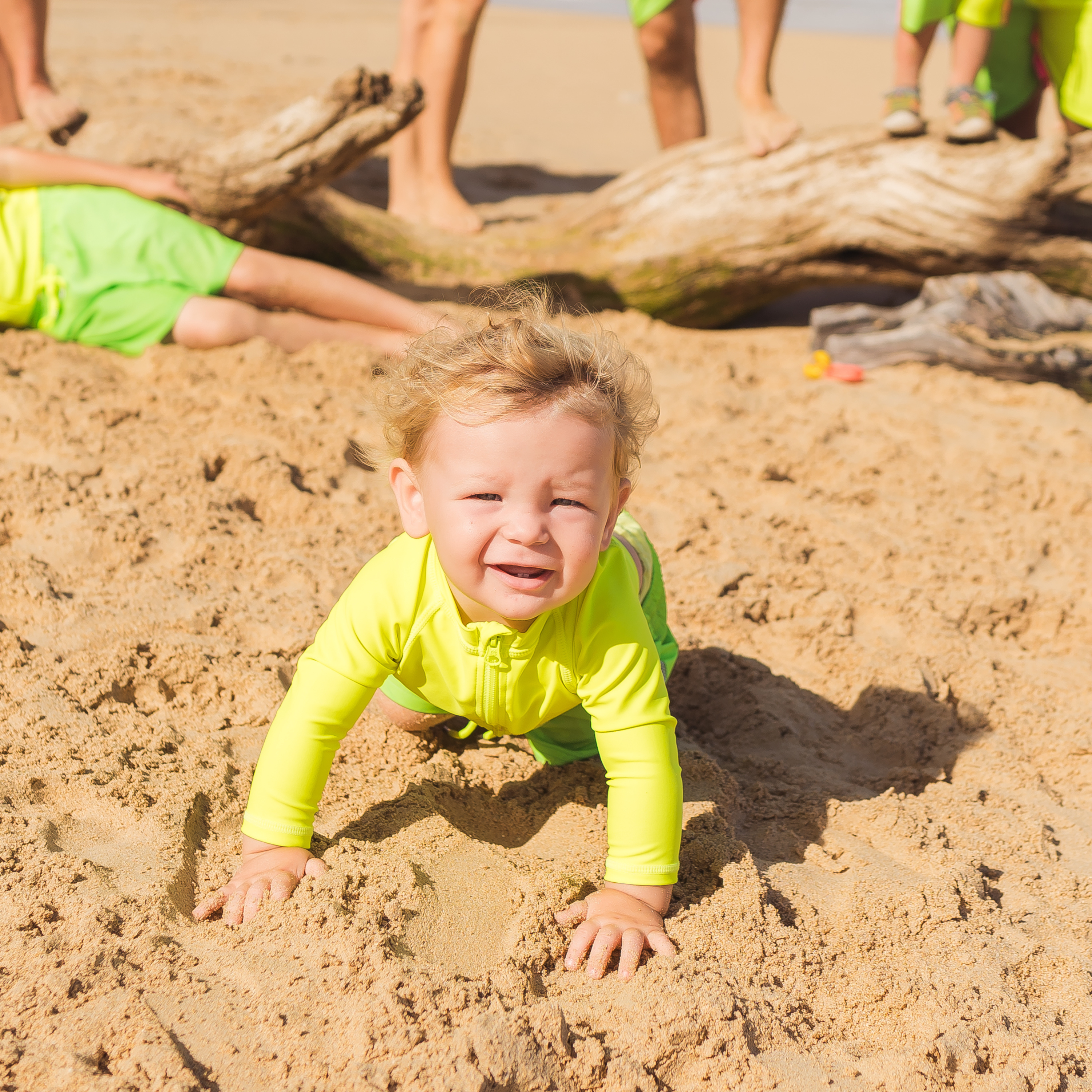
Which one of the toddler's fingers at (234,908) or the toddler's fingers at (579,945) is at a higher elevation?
the toddler's fingers at (234,908)

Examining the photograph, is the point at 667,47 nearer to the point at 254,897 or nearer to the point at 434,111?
the point at 434,111

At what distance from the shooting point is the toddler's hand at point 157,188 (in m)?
3.97

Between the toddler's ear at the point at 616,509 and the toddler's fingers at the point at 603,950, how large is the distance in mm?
580

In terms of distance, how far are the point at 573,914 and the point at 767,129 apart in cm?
379

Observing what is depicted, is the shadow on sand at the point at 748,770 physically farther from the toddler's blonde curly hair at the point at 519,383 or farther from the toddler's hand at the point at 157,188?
the toddler's hand at the point at 157,188

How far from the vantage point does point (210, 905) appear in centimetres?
157

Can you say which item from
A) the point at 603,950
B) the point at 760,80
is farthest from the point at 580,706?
the point at 760,80

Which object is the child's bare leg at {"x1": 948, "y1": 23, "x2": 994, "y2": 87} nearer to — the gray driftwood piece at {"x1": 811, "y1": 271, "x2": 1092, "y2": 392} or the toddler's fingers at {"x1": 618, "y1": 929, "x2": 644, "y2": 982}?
the gray driftwood piece at {"x1": 811, "y1": 271, "x2": 1092, "y2": 392}

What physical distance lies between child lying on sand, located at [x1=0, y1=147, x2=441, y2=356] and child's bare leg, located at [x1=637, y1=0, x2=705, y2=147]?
7.02ft

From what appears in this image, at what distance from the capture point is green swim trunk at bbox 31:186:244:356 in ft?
12.1

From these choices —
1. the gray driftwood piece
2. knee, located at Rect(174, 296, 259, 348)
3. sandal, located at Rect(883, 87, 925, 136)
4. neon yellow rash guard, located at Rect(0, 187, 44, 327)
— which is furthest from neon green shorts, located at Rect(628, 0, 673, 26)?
neon yellow rash guard, located at Rect(0, 187, 44, 327)

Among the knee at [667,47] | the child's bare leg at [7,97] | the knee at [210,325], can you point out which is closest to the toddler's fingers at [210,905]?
the knee at [210,325]

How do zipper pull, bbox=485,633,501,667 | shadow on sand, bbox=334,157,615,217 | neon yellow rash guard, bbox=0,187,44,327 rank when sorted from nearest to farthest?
zipper pull, bbox=485,633,501,667
neon yellow rash guard, bbox=0,187,44,327
shadow on sand, bbox=334,157,615,217

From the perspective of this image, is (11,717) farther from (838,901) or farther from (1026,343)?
(1026,343)
